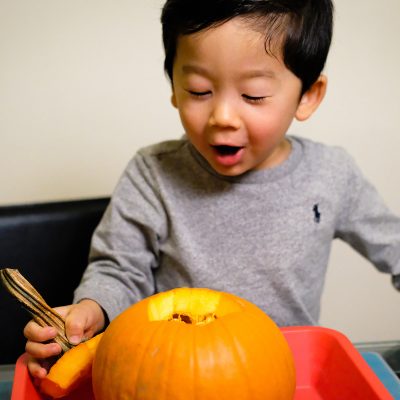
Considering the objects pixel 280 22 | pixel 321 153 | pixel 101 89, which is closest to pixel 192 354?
pixel 280 22

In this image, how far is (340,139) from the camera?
1.06m

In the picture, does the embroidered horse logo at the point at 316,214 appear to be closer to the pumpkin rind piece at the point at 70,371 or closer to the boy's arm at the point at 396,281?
the boy's arm at the point at 396,281

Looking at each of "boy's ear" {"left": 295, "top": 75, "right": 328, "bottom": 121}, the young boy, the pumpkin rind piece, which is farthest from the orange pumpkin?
"boy's ear" {"left": 295, "top": 75, "right": 328, "bottom": 121}

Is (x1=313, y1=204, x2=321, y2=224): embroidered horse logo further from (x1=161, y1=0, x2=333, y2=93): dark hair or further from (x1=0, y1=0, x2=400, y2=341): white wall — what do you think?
(x1=0, y1=0, x2=400, y2=341): white wall

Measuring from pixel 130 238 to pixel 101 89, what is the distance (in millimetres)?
360

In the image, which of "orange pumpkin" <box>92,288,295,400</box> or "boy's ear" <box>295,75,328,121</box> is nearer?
"orange pumpkin" <box>92,288,295,400</box>

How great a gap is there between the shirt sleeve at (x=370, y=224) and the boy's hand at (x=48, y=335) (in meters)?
0.41

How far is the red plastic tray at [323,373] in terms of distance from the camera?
15.8 inches

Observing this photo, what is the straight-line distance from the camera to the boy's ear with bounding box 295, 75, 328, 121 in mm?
628

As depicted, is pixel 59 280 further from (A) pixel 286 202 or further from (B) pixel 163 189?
(A) pixel 286 202

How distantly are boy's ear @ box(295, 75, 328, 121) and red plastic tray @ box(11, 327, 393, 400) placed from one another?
0.94 ft

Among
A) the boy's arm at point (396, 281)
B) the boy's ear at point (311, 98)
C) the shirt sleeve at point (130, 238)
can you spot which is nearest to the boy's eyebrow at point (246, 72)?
the boy's ear at point (311, 98)

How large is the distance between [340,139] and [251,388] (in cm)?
81

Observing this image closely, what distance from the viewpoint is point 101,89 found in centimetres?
91
